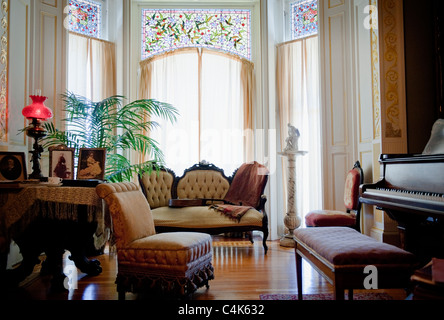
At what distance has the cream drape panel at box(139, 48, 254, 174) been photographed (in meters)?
5.29

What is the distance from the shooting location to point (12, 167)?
279 centimetres

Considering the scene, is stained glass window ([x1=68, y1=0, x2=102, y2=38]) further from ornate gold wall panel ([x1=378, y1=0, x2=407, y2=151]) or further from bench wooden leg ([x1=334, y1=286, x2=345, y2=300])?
bench wooden leg ([x1=334, y1=286, x2=345, y2=300])

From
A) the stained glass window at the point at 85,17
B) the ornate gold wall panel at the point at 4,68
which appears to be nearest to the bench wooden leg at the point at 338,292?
the ornate gold wall panel at the point at 4,68

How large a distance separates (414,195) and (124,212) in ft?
6.32

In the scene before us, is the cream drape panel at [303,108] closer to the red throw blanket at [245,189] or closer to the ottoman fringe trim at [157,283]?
the red throw blanket at [245,189]

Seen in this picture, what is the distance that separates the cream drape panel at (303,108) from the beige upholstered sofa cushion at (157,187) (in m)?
1.79

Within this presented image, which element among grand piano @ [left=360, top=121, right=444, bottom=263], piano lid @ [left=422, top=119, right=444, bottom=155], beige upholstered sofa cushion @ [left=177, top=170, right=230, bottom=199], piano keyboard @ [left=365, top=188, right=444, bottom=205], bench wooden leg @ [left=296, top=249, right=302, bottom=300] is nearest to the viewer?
piano keyboard @ [left=365, top=188, right=444, bottom=205]

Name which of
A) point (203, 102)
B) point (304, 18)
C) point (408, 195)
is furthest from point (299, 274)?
point (304, 18)

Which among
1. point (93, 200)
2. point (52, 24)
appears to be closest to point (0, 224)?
point (93, 200)

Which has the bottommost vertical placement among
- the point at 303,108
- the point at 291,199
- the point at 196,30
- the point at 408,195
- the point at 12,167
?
the point at 291,199

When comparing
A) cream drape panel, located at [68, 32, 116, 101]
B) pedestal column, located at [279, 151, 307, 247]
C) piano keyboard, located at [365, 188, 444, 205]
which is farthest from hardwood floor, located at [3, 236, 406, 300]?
cream drape panel, located at [68, 32, 116, 101]

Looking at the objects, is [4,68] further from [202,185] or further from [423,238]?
[423,238]

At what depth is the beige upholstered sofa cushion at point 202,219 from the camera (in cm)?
390
